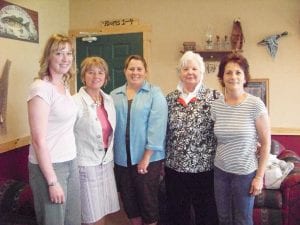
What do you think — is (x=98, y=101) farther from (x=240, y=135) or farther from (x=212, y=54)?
(x=212, y=54)

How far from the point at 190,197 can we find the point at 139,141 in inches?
19.5

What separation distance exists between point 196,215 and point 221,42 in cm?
259

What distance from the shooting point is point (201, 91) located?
2188 millimetres

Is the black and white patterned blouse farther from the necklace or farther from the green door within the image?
the green door

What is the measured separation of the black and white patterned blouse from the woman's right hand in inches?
30.1

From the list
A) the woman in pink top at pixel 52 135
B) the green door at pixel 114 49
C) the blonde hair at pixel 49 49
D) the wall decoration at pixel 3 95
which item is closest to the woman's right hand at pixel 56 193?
the woman in pink top at pixel 52 135

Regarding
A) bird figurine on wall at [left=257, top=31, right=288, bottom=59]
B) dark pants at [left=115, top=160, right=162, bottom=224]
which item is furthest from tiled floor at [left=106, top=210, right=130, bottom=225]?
bird figurine on wall at [left=257, top=31, right=288, bottom=59]

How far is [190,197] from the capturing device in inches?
87.8

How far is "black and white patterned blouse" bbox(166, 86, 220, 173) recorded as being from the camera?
210 cm

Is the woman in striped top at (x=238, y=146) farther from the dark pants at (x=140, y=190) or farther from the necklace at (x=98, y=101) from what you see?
the necklace at (x=98, y=101)

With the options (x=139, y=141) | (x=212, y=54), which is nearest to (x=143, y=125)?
(x=139, y=141)

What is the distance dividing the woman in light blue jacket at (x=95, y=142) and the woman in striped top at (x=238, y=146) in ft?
2.29

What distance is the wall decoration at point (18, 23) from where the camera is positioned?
3.09 m

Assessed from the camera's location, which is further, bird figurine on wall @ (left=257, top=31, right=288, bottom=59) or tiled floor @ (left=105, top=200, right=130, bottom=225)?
bird figurine on wall @ (left=257, top=31, right=288, bottom=59)
